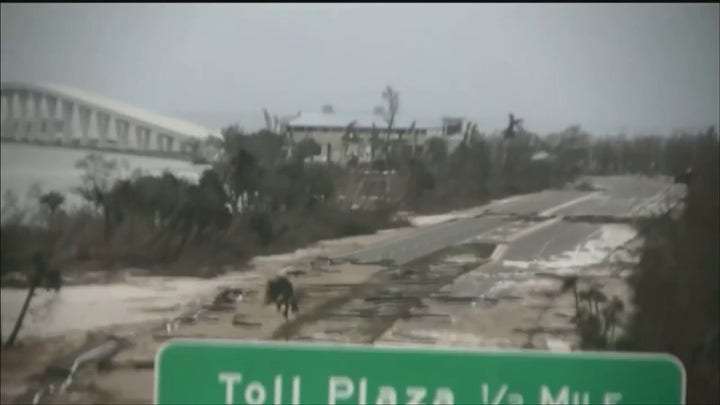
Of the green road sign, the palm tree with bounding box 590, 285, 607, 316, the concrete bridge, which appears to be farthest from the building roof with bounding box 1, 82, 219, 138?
the palm tree with bounding box 590, 285, 607, 316

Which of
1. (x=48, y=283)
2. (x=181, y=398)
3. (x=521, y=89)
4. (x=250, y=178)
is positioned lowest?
(x=181, y=398)

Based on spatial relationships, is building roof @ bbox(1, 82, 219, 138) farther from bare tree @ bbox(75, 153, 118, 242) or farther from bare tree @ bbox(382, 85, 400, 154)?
bare tree @ bbox(382, 85, 400, 154)

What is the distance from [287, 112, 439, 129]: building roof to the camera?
1.03m

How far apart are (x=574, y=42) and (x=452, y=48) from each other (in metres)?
0.13

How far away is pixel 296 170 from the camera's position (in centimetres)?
105

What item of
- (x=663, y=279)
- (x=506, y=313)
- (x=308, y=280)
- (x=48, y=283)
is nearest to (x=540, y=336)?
(x=506, y=313)

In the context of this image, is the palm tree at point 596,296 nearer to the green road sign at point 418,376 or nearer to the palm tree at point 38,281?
the green road sign at point 418,376

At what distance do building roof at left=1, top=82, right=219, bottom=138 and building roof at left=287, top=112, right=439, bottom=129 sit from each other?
9 centimetres

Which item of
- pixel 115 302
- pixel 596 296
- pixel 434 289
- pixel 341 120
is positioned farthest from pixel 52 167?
pixel 596 296

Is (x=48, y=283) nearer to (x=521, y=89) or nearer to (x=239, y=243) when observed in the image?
(x=239, y=243)

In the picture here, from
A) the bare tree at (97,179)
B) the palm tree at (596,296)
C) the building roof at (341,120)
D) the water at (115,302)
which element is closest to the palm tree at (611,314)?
the palm tree at (596,296)

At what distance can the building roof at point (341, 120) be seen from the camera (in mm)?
1034

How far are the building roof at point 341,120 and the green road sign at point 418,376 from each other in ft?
0.77

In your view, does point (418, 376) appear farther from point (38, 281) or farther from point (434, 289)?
point (38, 281)
